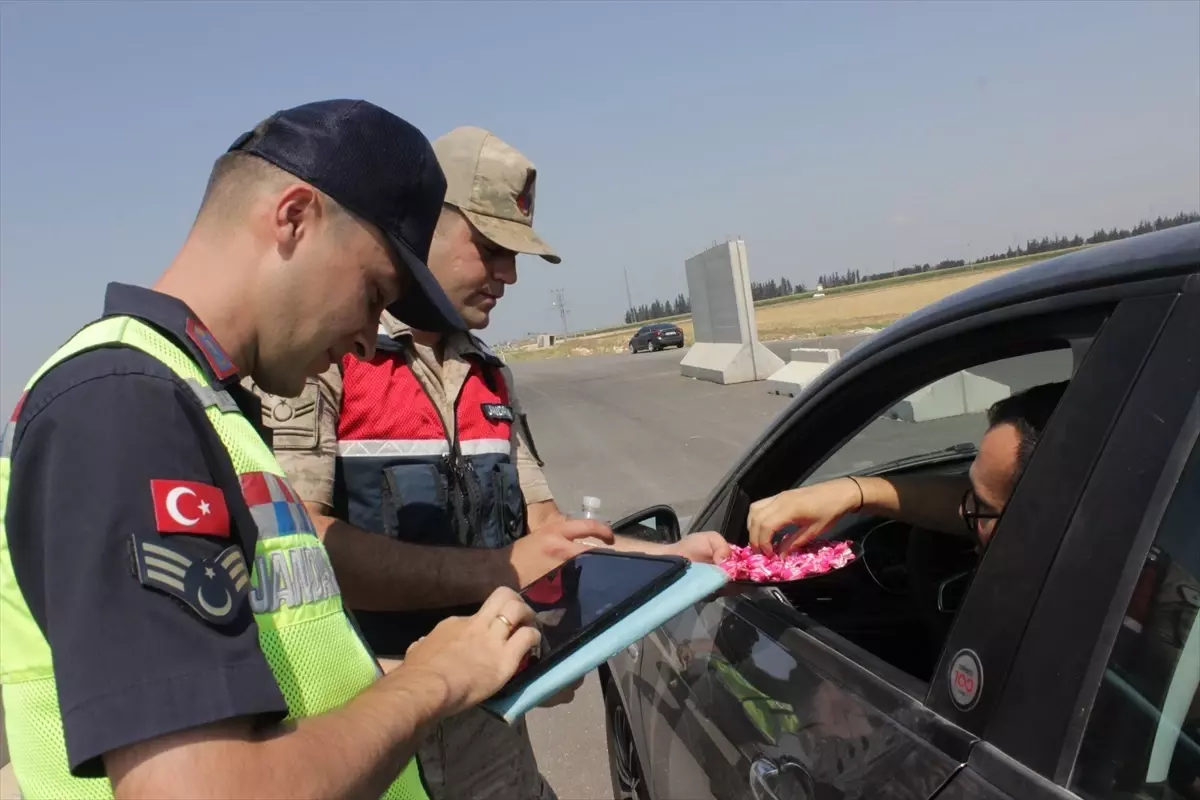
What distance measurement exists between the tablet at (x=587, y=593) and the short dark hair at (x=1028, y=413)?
2.15 feet

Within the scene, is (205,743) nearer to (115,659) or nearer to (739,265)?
(115,659)

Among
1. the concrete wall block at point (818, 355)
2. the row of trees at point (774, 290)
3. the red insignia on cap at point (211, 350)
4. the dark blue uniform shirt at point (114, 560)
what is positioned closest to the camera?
the dark blue uniform shirt at point (114, 560)

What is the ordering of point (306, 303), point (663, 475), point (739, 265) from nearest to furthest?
point (306, 303), point (663, 475), point (739, 265)

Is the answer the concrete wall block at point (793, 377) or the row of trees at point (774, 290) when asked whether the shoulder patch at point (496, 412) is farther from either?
the row of trees at point (774, 290)

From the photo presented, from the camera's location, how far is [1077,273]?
131 cm

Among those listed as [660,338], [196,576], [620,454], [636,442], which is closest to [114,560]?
[196,576]

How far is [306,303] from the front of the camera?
4.17 ft

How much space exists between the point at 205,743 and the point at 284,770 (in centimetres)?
9

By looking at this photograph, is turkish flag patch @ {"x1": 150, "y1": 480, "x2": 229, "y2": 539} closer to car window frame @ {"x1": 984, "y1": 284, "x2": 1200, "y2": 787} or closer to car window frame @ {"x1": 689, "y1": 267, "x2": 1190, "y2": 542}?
car window frame @ {"x1": 984, "y1": 284, "x2": 1200, "y2": 787}

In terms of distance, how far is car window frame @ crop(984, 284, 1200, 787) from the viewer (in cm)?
106

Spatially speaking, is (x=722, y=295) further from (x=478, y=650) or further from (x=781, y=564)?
(x=478, y=650)

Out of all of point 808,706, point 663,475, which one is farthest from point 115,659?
point 663,475

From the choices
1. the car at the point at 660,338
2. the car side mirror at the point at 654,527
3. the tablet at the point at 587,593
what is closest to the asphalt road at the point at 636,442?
the car side mirror at the point at 654,527

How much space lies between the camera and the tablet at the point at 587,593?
149 cm
